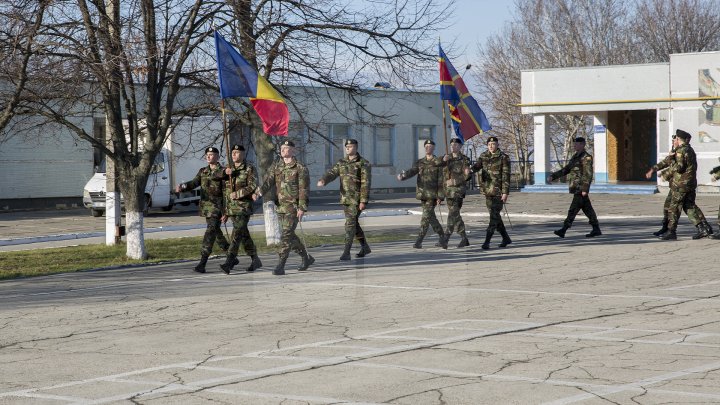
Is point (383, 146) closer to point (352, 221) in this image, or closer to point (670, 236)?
point (670, 236)

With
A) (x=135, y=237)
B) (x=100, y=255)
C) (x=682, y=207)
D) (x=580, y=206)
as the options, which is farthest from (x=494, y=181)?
(x=100, y=255)

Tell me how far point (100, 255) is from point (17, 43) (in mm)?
4971

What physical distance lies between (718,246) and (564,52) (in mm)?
43106

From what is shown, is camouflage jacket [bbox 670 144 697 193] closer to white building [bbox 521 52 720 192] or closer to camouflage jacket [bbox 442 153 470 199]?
camouflage jacket [bbox 442 153 470 199]

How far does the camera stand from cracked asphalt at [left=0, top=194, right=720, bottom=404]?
7.47m

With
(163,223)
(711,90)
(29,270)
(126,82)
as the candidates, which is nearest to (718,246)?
(126,82)

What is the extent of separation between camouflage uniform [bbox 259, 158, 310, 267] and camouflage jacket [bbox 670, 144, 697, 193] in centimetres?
737

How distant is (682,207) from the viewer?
19.7 m

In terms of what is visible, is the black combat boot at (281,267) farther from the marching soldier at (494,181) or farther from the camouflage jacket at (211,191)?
the marching soldier at (494,181)

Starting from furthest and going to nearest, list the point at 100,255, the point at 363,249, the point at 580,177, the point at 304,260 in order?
the point at 580,177 < the point at 100,255 < the point at 363,249 < the point at 304,260

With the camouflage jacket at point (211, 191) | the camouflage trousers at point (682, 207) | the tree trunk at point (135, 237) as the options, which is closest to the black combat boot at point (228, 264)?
the camouflage jacket at point (211, 191)

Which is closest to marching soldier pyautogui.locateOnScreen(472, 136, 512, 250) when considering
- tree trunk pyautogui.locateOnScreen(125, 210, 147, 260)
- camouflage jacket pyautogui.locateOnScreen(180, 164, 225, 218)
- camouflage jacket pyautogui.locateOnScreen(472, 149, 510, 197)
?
camouflage jacket pyautogui.locateOnScreen(472, 149, 510, 197)

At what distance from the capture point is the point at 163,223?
30172 millimetres

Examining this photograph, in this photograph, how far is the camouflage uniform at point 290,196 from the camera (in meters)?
15.2
